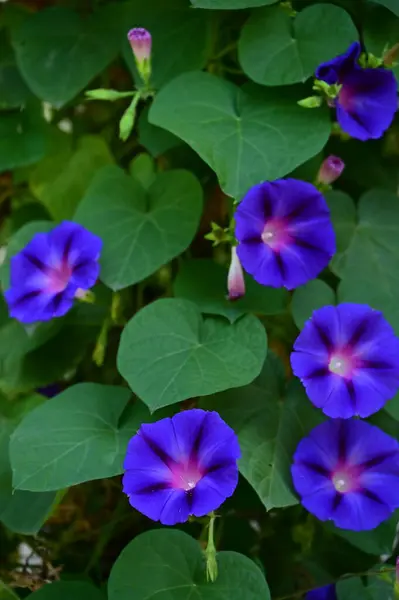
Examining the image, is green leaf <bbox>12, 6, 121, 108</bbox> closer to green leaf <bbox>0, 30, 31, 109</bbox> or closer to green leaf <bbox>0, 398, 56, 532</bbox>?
green leaf <bbox>0, 30, 31, 109</bbox>

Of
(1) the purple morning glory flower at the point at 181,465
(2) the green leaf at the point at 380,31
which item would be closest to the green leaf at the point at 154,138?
(2) the green leaf at the point at 380,31

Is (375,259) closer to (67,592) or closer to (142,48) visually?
(142,48)

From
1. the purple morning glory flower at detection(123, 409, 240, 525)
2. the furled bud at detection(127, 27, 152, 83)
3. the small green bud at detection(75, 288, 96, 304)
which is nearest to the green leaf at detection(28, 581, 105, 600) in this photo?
the purple morning glory flower at detection(123, 409, 240, 525)

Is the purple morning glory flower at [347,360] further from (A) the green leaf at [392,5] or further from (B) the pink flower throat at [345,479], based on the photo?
(A) the green leaf at [392,5]

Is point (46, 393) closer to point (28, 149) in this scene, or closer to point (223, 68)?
point (28, 149)

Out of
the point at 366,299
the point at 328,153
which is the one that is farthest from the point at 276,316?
the point at 328,153
